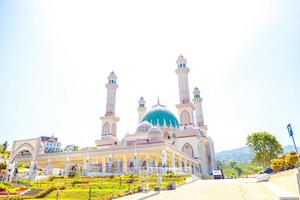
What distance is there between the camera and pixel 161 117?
53.8 metres

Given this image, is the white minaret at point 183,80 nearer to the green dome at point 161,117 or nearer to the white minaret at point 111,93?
the green dome at point 161,117

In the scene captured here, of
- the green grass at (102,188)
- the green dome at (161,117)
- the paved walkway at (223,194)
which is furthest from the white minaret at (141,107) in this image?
the paved walkway at (223,194)

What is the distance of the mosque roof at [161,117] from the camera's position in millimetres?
52806

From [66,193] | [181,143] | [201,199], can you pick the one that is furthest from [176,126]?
[201,199]

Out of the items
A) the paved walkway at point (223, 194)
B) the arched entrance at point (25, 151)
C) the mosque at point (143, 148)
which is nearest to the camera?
the paved walkway at point (223, 194)

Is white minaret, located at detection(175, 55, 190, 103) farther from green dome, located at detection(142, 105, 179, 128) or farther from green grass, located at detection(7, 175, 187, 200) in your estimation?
green grass, located at detection(7, 175, 187, 200)

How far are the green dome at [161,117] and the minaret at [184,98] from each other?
3.52 m

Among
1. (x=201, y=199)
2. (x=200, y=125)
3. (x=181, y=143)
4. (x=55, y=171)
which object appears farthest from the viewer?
(x=200, y=125)

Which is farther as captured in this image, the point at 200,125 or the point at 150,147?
the point at 200,125

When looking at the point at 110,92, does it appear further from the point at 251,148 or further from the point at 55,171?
the point at 251,148

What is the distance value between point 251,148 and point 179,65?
76.7 ft

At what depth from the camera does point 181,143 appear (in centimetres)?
4753

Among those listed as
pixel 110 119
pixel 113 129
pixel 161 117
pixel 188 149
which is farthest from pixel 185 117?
pixel 110 119

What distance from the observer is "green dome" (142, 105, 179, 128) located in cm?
5294
